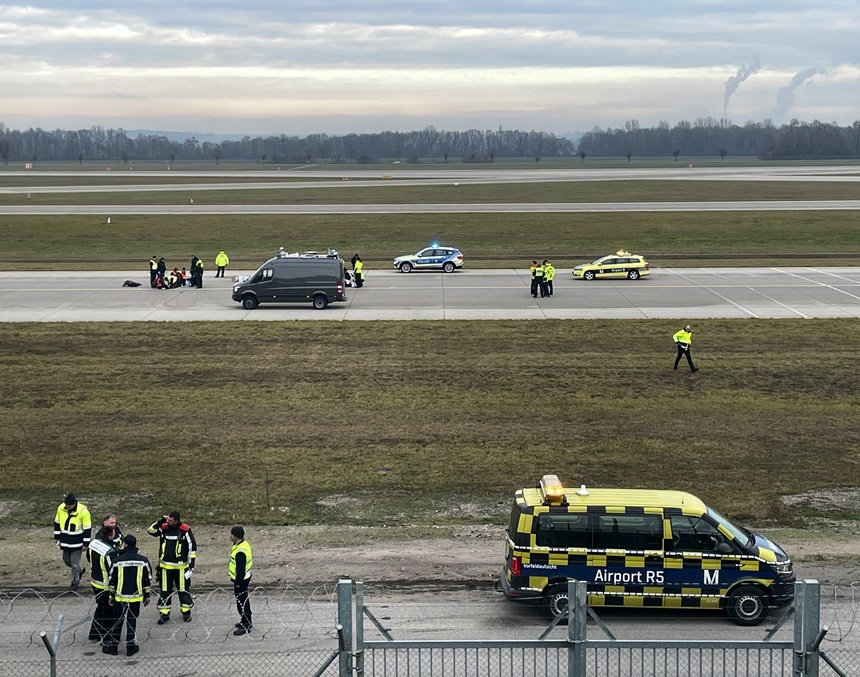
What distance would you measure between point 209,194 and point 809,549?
92.8 meters

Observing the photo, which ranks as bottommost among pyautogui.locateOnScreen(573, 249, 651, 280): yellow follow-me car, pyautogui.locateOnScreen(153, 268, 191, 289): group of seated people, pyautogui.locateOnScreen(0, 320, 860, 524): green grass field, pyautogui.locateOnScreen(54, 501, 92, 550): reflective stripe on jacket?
pyautogui.locateOnScreen(0, 320, 860, 524): green grass field

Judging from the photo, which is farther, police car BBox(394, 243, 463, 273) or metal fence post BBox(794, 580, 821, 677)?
police car BBox(394, 243, 463, 273)

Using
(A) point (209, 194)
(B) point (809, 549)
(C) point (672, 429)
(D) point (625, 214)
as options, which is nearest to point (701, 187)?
(D) point (625, 214)

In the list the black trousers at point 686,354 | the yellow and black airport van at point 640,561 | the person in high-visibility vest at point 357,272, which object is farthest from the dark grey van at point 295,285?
the yellow and black airport van at point 640,561

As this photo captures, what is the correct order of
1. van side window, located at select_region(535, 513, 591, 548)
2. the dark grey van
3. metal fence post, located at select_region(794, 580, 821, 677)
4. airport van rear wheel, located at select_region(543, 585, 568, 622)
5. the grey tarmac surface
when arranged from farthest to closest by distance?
the dark grey van < the grey tarmac surface < van side window, located at select_region(535, 513, 591, 548) < airport van rear wheel, located at select_region(543, 585, 568, 622) < metal fence post, located at select_region(794, 580, 821, 677)

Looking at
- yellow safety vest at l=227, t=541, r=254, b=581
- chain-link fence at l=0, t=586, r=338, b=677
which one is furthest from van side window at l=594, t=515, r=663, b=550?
yellow safety vest at l=227, t=541, r=254, b=581

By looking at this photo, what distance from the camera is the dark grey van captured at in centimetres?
3966

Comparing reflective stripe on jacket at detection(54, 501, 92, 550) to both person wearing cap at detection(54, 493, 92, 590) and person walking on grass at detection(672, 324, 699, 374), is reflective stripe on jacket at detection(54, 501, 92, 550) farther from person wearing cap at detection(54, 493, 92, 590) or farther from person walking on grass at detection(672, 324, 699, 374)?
person walking on grass at detection(672, 324, 699, 374)

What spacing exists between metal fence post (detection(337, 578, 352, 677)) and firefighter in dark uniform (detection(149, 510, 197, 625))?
4.55m

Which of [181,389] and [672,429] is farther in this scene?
[181,389]

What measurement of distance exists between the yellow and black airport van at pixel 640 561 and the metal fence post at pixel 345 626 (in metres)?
4.46

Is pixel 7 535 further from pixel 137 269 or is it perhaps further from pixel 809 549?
pixel 137 269

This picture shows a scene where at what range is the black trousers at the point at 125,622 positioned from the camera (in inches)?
481

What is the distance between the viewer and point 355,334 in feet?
112
